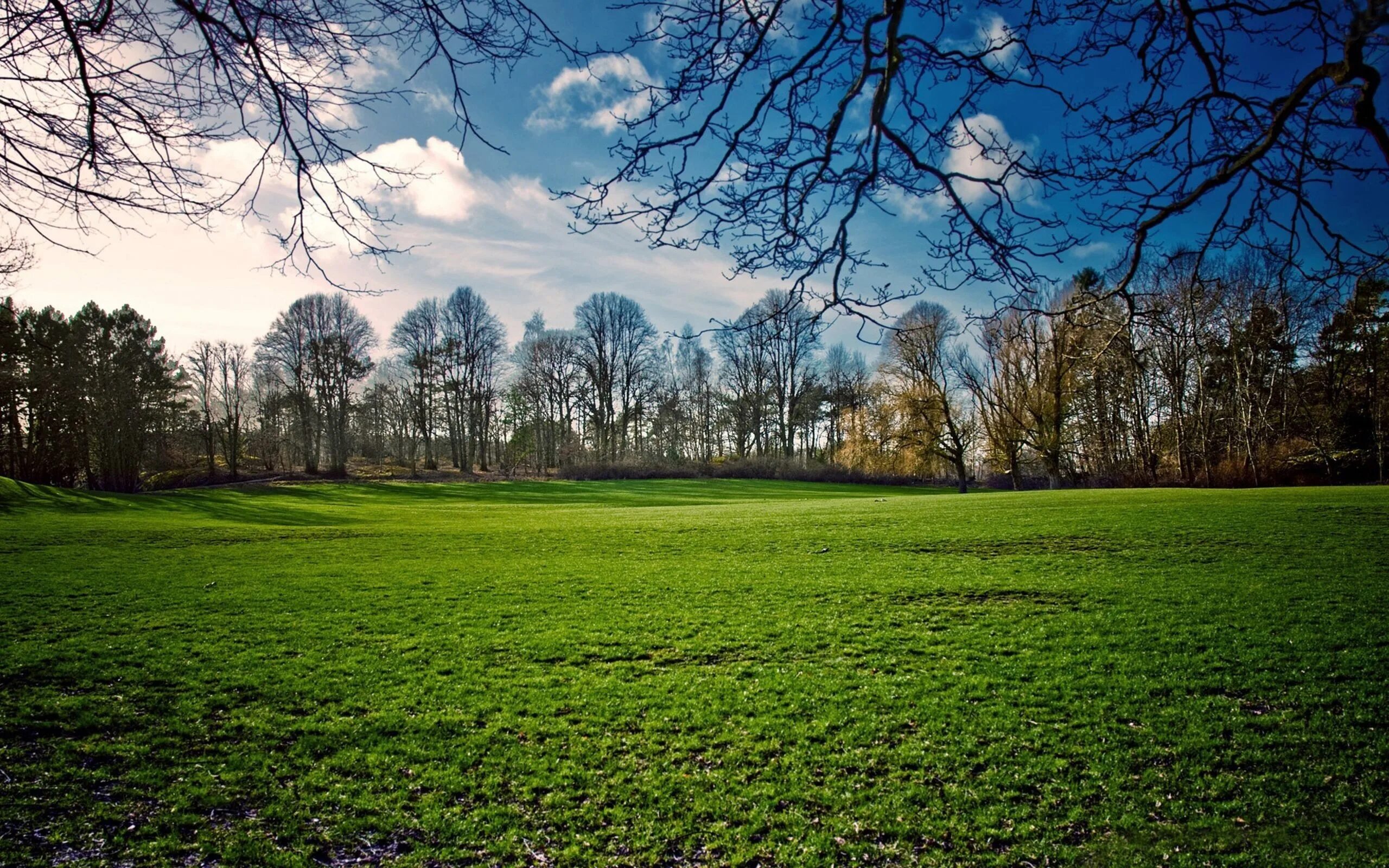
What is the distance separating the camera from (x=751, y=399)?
52781mm

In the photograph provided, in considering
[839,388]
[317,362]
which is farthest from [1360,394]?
[317,362]

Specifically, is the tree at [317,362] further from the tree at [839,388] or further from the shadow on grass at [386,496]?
the tree at [839,388]

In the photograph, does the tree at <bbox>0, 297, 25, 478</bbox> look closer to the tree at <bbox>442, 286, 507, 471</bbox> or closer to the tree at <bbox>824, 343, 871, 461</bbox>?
the tree at <bbox>442, 286, 507, 471</bbox>

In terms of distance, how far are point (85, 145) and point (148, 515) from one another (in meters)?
21.3

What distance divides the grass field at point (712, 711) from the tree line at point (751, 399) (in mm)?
2955

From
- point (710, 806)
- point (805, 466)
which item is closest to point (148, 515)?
point (710, 806)

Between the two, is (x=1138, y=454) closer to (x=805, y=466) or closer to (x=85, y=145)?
(x=805, y=466)

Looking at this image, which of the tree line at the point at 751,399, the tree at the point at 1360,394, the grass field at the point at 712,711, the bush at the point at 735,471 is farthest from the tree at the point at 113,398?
the tree at the point at 1360,394

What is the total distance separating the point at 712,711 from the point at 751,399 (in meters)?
48.4

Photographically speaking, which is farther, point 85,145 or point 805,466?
point 805,466

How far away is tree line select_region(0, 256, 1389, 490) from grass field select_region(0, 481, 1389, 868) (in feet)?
9.70

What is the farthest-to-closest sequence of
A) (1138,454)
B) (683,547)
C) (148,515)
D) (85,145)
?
1. (1138,454)
2. (148,515)
3. (683,547)
4. (85,145)

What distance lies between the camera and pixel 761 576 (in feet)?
32.7

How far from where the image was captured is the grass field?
11.0 ft
